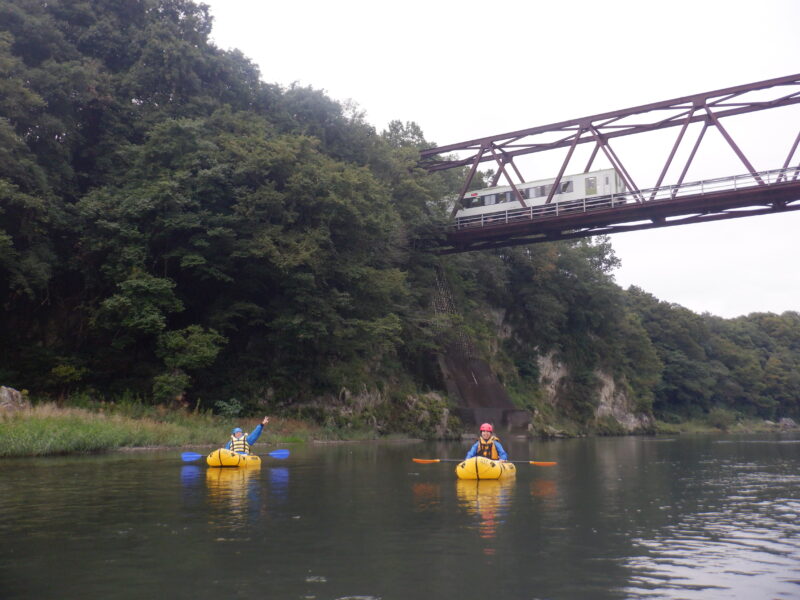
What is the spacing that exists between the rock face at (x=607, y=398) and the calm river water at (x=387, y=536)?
42253 millimetres

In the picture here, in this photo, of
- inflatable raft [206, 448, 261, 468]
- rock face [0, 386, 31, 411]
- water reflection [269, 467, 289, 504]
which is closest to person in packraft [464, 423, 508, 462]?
water reflection [269, 467, 289, 504]

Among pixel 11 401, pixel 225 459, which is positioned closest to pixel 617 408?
pixel 225 459

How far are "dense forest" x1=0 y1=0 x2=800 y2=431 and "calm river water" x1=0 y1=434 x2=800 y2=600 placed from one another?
15231 millimetres

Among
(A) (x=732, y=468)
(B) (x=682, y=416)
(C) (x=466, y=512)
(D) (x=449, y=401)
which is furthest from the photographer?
(B) (x=682, y=416)

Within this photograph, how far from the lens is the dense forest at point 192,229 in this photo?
100.0 feet

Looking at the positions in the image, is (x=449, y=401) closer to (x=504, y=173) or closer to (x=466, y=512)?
(x=504, y=173)

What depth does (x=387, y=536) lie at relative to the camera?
9.46 meters

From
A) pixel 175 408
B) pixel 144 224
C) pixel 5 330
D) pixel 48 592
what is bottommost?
pixel 48 592

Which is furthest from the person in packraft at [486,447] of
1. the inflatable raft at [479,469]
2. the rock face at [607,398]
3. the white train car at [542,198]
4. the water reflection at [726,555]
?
the rock face at [607,398]

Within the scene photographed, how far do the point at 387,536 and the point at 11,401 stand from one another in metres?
Result: 19.2

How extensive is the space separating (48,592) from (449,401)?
37.6m

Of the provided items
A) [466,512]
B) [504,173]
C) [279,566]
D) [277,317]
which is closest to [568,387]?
[504,173]

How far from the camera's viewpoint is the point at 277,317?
33.8 meters

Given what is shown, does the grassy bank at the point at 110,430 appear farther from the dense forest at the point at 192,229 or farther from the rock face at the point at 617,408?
the rock face at the point at 617,408
